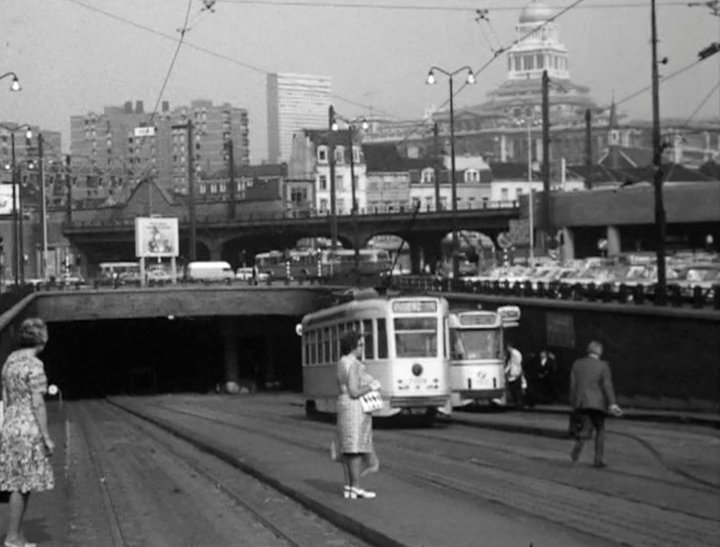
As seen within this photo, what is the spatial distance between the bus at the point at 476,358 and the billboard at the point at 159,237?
202 feet

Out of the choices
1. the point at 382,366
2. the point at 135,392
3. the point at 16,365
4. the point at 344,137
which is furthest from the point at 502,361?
the point at 344,137

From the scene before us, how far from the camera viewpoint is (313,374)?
41875 mm

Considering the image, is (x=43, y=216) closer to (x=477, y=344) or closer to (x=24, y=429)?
(x=477, y=344)

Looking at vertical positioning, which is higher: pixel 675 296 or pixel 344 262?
pixel 344 262

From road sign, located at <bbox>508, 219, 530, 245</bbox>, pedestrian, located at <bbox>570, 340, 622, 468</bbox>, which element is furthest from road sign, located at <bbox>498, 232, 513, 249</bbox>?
pedestrian, located at <bbox>570, 340, 622, 468</bbox>

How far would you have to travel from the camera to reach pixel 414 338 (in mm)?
35406

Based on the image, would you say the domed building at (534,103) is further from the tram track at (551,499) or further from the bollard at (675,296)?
the tram track at (551,499)

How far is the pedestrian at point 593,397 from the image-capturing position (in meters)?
21.8

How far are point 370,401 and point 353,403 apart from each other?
0.18 m

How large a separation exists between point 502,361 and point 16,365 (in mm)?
29774

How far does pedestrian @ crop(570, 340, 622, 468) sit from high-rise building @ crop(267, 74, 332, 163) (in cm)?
7932

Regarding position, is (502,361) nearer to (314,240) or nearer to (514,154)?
(514,154)

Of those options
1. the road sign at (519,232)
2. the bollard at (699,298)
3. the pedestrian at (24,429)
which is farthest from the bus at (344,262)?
the pedestrian at (24,429)

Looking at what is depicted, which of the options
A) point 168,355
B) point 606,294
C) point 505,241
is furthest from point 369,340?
point 168,355
